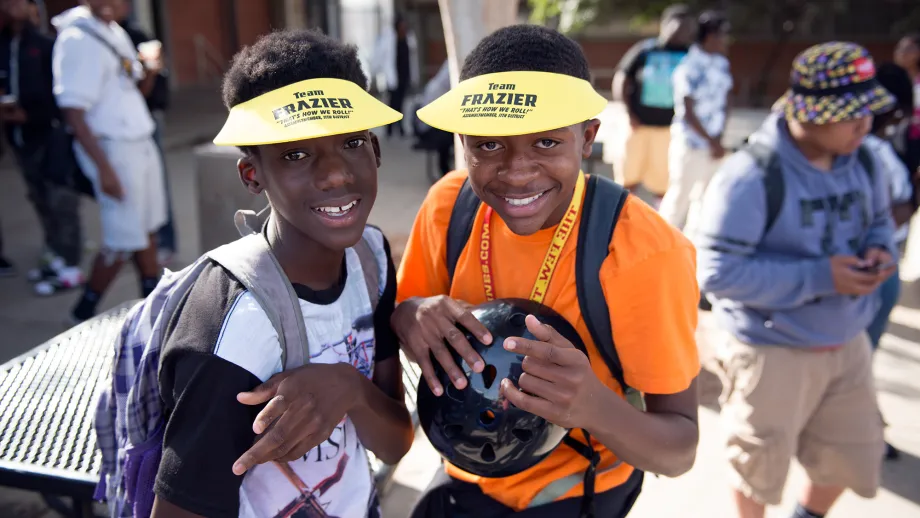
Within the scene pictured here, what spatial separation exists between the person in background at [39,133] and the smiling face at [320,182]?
4.35 meters

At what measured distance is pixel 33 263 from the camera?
265 inches

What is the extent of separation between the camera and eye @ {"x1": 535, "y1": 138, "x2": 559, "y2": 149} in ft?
5.72

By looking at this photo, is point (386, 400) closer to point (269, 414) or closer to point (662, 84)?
point (269, 414)

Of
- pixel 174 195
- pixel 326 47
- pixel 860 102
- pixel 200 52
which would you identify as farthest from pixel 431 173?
pixel 200 52

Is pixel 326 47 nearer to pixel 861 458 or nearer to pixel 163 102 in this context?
pixel 861 458

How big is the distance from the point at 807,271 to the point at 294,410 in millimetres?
1963

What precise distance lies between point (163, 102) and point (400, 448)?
16.6 feet

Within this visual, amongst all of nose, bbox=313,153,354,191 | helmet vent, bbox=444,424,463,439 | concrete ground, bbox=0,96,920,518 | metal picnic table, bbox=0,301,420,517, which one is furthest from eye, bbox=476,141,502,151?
concrete ground, bbox=0,96,920,518

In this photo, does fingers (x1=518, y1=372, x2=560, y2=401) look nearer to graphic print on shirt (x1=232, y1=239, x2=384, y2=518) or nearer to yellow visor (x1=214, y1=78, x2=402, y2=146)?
graphic print on shirt (x1=232, y1=239, x2=384, y2=518)

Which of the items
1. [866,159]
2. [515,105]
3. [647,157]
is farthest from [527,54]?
[647,157]

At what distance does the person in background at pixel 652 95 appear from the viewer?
6.87m

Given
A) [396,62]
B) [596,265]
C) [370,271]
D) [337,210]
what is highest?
[337,210]

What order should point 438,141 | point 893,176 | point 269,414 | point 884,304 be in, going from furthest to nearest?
point 438,141 < point 893,176 < point 884,304 < point 269,414

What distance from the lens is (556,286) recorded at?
1.87 meters
